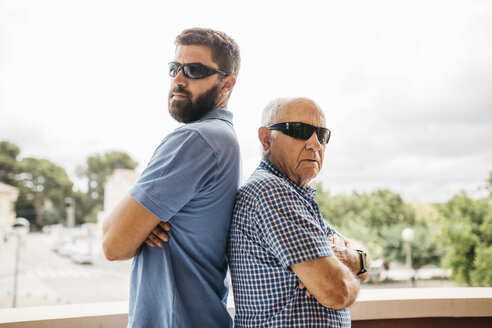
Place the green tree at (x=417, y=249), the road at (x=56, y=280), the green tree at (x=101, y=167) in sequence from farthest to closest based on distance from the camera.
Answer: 1. the green tree at (x=417, y=249)
2. the green tree at (x=101, y=167)
3. the road at (x=56, y=280)

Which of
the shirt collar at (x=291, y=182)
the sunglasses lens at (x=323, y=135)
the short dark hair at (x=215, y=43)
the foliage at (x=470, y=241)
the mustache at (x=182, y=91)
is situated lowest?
the foliage at (x=470, y=241)

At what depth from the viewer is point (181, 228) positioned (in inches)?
31.8

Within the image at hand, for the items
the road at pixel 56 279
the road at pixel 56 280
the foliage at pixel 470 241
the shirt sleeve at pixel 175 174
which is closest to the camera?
the shirt sleeve at pixel 175 174

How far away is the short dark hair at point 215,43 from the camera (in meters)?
0.99

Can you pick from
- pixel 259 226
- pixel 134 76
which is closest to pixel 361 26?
pixel 134 76

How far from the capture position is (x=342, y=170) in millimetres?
38906

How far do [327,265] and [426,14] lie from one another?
13.9 metres

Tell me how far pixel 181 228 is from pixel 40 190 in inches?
460

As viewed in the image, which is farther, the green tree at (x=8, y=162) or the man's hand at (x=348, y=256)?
the green tree at (x=8, y=162)

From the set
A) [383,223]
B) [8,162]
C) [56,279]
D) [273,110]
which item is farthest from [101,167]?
[273,110]

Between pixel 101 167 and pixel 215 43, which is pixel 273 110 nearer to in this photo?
pixel 215 43

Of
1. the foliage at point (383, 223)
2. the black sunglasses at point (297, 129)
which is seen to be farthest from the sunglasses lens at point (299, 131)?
the foliage at point (383, 223)

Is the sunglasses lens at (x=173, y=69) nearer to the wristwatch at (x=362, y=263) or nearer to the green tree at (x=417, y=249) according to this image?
the wristwatch at (x=362, y=263)

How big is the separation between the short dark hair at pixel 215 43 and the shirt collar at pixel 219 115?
129mm
